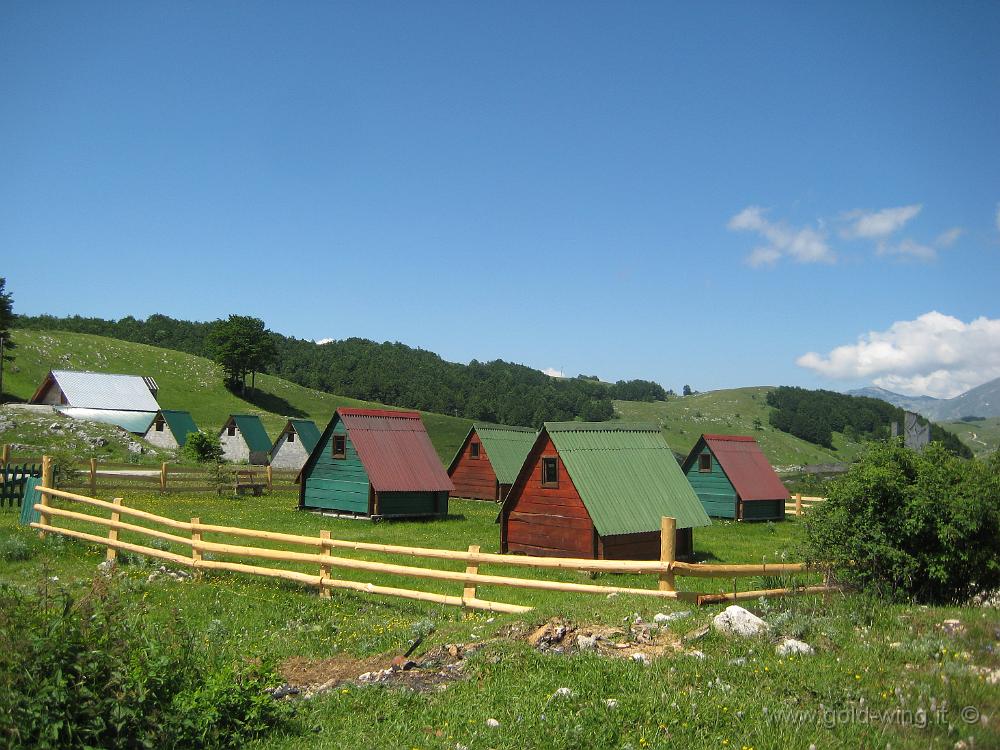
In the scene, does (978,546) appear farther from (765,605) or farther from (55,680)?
(55,680)

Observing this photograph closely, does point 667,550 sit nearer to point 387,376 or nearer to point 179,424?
point 179,424

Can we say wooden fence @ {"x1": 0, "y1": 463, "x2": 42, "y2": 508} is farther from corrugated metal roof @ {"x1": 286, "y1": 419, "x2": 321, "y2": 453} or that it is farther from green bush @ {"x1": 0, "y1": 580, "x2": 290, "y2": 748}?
corrugated metal roof @ {"x1": 286, "y1": 419, "x2": 321, "y2": 453}

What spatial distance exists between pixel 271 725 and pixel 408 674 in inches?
75.2

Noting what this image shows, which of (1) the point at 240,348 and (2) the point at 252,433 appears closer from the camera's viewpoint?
(2) the point at 252,433

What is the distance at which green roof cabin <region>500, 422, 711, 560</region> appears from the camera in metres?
20.3

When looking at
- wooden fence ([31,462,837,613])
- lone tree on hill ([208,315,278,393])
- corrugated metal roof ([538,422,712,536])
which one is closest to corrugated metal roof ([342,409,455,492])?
corrugated metal roof ([538,422,712,536])

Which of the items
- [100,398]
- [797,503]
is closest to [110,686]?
[797,503]

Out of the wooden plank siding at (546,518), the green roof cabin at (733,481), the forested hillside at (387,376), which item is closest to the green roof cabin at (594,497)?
the wooden plank siding at (546,518)

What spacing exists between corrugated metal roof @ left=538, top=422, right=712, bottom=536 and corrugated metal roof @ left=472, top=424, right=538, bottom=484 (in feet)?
69.7

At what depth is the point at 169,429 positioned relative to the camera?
215 feet

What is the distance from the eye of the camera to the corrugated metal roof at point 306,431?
55.9 metres

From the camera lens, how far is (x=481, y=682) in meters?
8.26

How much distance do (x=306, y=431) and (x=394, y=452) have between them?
84.3 ft

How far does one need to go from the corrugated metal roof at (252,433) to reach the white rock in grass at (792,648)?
6068 centimetres
